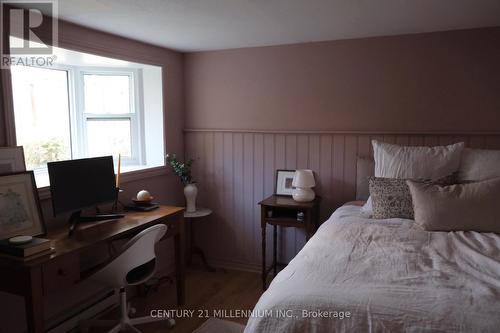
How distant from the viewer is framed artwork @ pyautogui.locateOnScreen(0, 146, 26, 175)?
2135mm

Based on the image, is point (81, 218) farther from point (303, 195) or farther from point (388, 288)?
point (388, 288)

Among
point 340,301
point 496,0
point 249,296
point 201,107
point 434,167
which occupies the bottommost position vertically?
point 249,296

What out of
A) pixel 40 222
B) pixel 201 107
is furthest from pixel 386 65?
pixel 40 222

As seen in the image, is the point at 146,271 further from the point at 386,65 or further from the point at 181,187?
the point at 386,65

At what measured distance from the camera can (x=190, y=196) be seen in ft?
11.8

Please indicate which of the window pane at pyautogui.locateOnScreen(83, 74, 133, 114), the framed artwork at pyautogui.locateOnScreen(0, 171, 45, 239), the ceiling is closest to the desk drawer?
the framed artwork at pyautogui.locateOnScreen(0, 171, 45, 239)

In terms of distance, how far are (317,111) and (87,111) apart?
2.01m

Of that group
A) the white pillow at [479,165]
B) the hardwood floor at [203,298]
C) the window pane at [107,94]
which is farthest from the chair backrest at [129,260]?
the white pillow at [479,165]

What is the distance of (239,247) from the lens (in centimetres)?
379

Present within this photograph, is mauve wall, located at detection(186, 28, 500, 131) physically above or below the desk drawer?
above

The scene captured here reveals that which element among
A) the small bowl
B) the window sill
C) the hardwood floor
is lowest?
the hardwood floor

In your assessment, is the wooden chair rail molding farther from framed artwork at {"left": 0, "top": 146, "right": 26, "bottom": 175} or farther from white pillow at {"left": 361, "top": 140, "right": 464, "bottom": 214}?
framed artwork at {"left": 0, "top": 146, "right": 26, "bottom": 175}

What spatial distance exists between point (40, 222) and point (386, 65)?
108 inches

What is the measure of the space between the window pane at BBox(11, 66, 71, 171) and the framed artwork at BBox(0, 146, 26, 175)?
0.65m
